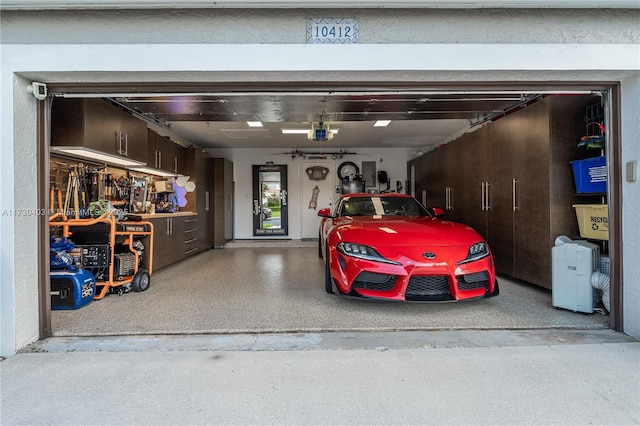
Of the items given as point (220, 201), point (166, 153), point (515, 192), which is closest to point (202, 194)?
point (220, 201)

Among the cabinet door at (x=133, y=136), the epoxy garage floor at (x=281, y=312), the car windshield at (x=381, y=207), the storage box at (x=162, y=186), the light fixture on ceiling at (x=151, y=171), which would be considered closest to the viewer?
the epoxy garage floor at (x=281, y=312)

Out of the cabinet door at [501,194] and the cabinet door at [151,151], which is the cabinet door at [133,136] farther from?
the cabinet door at [501,194]

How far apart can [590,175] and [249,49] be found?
304 centimetres

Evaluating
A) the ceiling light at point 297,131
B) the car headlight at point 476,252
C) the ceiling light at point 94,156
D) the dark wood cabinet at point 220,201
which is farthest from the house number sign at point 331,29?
the dark wood cabinet at point 220,201

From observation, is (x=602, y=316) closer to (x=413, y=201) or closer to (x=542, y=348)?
(x=542, y=348)

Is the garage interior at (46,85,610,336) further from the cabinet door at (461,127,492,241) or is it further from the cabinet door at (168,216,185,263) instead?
the cabinet door at (461,127,492,241)

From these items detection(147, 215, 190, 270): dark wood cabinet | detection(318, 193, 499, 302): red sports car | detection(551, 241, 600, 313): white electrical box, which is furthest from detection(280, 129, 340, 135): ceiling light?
detection(551, 241, 600, 313): white electrical box

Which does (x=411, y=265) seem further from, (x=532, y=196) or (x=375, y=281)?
(x=532, y=196)

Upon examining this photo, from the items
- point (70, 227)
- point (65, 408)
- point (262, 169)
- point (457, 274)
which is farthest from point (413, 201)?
point (262, 169)

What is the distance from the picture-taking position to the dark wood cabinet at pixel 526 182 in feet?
9.53

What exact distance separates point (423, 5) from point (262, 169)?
6484mm

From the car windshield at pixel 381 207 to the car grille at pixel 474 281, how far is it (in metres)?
1.26

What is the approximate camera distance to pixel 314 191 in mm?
8078

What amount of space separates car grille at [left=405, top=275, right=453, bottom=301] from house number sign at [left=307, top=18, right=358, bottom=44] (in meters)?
1.78
